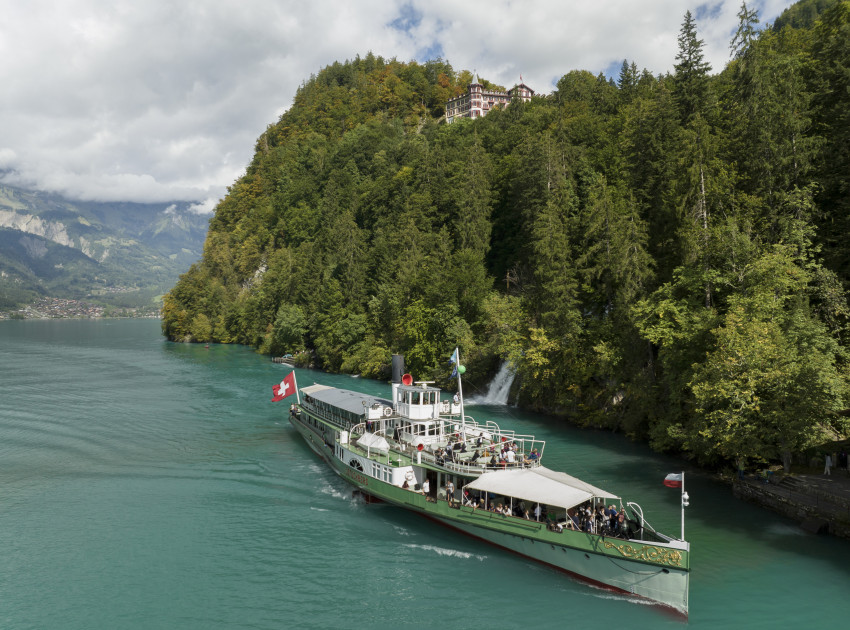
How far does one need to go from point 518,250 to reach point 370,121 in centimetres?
10676

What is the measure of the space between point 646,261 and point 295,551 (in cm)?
3747

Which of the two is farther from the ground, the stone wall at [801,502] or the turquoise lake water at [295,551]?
the stone wall at [801,502]

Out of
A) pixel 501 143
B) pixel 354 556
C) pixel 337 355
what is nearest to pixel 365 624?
pixel 354 556

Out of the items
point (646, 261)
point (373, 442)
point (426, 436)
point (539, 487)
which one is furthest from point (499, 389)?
point (539, 487)

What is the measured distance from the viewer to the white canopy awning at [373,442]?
36688mm

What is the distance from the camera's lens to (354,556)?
2820 cm

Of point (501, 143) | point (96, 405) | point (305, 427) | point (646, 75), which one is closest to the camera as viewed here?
point (305, 427)

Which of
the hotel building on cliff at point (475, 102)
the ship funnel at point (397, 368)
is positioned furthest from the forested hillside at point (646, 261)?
the hotel building on cliff at point (475, 102)

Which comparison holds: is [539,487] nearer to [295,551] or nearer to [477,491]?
[477,491]

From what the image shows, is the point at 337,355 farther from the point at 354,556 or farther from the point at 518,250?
the point at 354,556

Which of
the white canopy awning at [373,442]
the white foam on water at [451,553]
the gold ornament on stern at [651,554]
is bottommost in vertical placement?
the white foam on water at [451,553]

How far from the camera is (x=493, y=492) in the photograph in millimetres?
27859

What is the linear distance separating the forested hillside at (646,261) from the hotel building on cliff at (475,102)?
6204 centimetres

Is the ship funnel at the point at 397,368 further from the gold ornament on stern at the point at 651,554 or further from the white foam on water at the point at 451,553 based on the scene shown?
the gold ornament on stern at the point at 651,554
